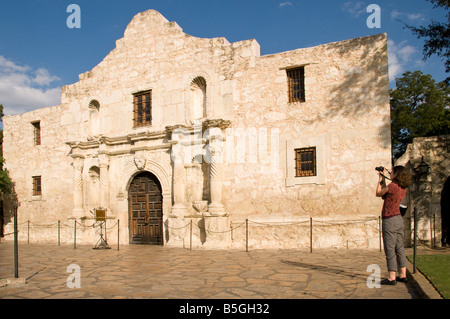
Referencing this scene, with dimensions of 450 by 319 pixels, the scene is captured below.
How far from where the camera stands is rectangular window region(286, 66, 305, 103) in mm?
10977

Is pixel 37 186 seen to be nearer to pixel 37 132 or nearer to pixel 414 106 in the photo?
pixel 37 132

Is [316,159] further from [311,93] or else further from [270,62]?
[270,62]

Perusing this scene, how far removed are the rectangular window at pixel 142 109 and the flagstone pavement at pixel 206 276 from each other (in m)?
5.01

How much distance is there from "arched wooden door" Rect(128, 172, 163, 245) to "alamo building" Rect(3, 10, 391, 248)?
0.12ft

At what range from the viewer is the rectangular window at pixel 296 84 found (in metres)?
11.0

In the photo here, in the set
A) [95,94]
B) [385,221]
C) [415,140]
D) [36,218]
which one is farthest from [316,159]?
[36,218]

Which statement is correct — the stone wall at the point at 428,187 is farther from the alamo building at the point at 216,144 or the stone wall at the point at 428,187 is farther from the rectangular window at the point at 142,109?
the rectangular window at the point at 142,109

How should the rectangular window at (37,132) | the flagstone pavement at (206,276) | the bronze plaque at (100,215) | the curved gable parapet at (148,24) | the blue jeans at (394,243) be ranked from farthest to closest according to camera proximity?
the rectangular window at (37,132)
the curved gable parapet at (148,24)
the bronze plaque at (100,215)
the blue jeans at (394,243)
the flagstone pavement at (206,276)

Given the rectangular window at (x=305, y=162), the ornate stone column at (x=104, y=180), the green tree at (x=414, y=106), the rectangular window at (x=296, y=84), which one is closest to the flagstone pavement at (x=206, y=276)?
the rectangular window at (x=305, y=162)

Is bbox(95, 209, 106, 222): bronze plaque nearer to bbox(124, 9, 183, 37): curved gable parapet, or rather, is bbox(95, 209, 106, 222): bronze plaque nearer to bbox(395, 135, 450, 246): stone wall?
bbox(124, 9, 183, 37): curved gable parapet

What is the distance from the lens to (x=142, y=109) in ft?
44.1

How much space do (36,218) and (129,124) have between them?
5.91 meters

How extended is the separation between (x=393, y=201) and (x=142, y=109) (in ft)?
31.6

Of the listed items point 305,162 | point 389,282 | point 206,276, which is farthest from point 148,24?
point 389,282
